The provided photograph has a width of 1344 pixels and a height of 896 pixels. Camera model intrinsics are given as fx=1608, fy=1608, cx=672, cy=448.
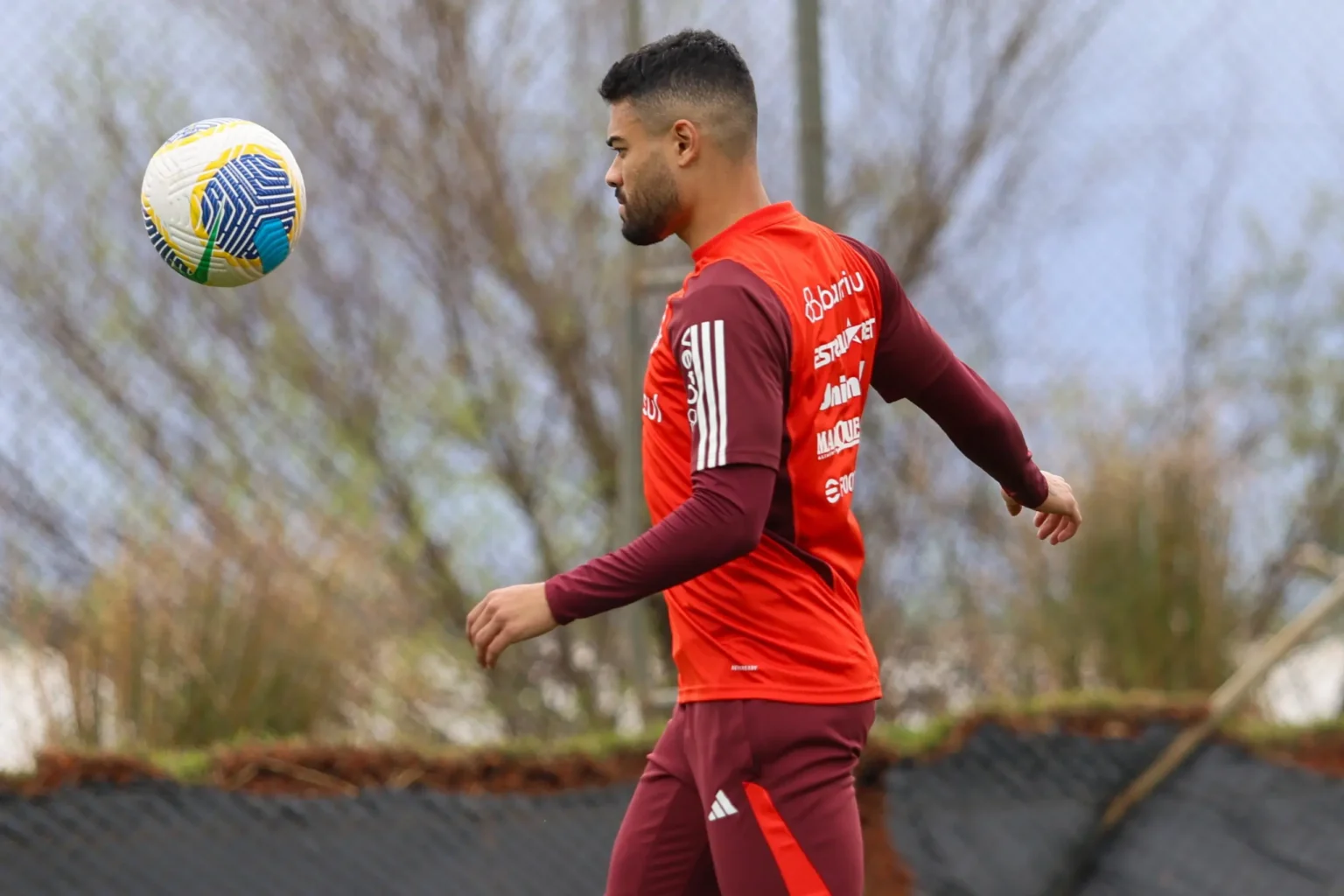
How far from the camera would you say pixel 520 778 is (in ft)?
16.4

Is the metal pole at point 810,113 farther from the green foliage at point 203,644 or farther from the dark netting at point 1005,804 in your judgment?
the green foliage at point 203,644

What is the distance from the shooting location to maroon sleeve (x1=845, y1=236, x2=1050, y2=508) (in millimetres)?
2666

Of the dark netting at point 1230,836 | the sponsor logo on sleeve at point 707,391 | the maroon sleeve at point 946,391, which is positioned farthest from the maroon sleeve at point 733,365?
the dark netting at point 1230,836

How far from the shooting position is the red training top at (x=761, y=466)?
2.21 meters

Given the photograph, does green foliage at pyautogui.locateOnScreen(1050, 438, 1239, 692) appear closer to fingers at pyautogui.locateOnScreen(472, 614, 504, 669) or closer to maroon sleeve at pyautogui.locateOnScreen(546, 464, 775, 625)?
maroon sleeve at pyautogui.locateOnScreen(546, 464, 775, 625)

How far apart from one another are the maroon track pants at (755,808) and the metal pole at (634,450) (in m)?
3.07

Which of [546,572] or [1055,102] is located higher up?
[1055,102]

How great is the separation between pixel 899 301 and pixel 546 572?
3.92 metres

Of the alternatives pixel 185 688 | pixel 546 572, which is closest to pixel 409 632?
pixel 546 572

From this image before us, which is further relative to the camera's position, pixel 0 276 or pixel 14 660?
pixel 0 276

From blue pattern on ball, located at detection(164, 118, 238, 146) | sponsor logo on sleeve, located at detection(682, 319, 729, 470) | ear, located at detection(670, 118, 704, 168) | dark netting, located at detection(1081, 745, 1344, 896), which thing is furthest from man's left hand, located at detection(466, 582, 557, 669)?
dark netting, located at detection(1081, 745, 1344, 896)

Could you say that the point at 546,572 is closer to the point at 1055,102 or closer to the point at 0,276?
the point at 0,276

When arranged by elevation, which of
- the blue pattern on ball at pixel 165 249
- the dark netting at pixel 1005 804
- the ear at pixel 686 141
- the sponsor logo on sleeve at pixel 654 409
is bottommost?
the dark netting at pixel 1005 804

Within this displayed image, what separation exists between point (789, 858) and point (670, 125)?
1106mm
